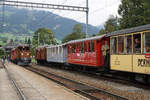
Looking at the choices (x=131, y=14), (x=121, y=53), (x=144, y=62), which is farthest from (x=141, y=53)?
(x=131, y=14)

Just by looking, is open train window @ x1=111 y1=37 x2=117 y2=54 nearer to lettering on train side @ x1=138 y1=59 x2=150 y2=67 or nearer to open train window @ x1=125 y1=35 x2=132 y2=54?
open train window @ x1=125 y1=35 x2=132 y2=54

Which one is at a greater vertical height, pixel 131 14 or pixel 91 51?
pixel 131 14

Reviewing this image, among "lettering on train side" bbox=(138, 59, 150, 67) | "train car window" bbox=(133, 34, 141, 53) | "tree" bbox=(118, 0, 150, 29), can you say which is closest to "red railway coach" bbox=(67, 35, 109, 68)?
"train car window" bbox=(133, 34, 141, 53)

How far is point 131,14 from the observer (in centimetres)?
3997

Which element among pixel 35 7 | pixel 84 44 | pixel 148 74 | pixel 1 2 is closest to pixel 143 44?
pixel 148 74

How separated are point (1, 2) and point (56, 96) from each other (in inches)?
734

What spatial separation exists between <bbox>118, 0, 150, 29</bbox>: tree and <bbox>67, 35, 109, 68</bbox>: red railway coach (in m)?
18.3

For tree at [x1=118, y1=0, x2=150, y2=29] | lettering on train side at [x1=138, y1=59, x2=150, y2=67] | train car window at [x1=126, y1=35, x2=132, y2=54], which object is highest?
tree at [x1=118, y1=0, x2=150, y2=29]

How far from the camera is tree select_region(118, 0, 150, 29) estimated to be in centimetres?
3684

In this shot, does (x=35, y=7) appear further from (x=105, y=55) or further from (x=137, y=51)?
(x=137, y=51)

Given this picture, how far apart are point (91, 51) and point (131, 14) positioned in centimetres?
2507

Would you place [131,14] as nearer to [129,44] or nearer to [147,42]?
[129,44]

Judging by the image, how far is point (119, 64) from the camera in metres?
13.2

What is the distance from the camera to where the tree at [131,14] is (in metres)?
36.8
